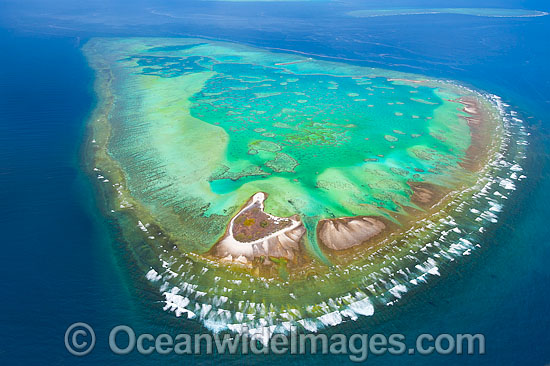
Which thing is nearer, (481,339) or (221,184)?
(481,339)

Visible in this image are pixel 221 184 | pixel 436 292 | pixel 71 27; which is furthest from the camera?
pixel 71 27

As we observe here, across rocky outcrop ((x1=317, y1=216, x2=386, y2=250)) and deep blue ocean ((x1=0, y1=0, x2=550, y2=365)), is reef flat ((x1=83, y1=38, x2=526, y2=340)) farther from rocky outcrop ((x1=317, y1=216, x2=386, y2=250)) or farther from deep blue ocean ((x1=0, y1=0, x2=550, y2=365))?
deep blue ocean ((x1=0, y1=0, x2=550, y2=365))

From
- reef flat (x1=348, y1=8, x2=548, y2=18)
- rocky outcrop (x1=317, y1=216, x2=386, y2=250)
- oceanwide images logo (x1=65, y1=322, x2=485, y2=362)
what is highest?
reef flat (x1=348, y1=8, x2=548, y2=18)

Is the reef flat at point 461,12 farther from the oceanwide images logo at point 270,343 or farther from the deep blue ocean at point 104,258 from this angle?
the oceanwide images logo at point 270,343

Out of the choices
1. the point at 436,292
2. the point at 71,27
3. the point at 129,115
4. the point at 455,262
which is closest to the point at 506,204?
the point at 455,262

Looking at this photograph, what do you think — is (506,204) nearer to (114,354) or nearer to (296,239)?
(296,239)

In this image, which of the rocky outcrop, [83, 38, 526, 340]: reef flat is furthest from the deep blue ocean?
the rocky outcrop

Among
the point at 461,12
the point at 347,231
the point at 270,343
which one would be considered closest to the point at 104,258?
the point at 270,343
